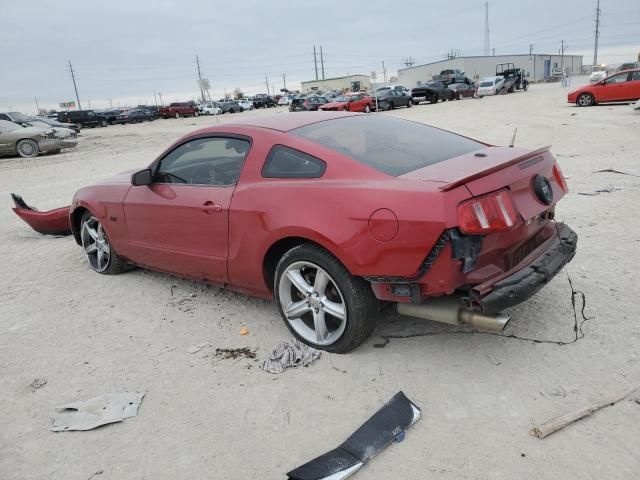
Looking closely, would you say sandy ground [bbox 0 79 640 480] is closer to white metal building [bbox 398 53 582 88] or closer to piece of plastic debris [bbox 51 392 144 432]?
piece of plastic debris [bbox 51 392 144 432]

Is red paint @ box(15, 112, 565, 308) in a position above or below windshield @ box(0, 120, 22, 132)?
below

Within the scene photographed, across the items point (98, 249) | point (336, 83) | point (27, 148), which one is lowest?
point (98, 249)

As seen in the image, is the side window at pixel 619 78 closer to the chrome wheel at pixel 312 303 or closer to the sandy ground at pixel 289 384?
the sandy ground at pixel 289 384

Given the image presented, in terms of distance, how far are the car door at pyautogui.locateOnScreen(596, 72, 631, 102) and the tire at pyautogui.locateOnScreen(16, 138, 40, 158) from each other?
2220 centimetres

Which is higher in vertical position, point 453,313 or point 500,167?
point 500,167

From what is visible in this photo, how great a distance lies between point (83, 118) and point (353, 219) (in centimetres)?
4540

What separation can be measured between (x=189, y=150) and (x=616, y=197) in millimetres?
5244

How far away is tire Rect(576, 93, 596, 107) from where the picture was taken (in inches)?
843

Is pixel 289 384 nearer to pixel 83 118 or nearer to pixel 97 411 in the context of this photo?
pixel 97 411

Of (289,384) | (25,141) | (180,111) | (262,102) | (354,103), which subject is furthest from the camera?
(262,102)

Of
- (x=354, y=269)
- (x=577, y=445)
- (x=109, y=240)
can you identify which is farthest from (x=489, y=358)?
(x=109, y=240)

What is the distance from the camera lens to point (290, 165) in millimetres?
3311

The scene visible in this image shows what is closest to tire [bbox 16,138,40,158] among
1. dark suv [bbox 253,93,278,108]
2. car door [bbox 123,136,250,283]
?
car door [bbox 123,136,250,283]

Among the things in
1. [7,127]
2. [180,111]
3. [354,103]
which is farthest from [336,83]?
[7,127]
